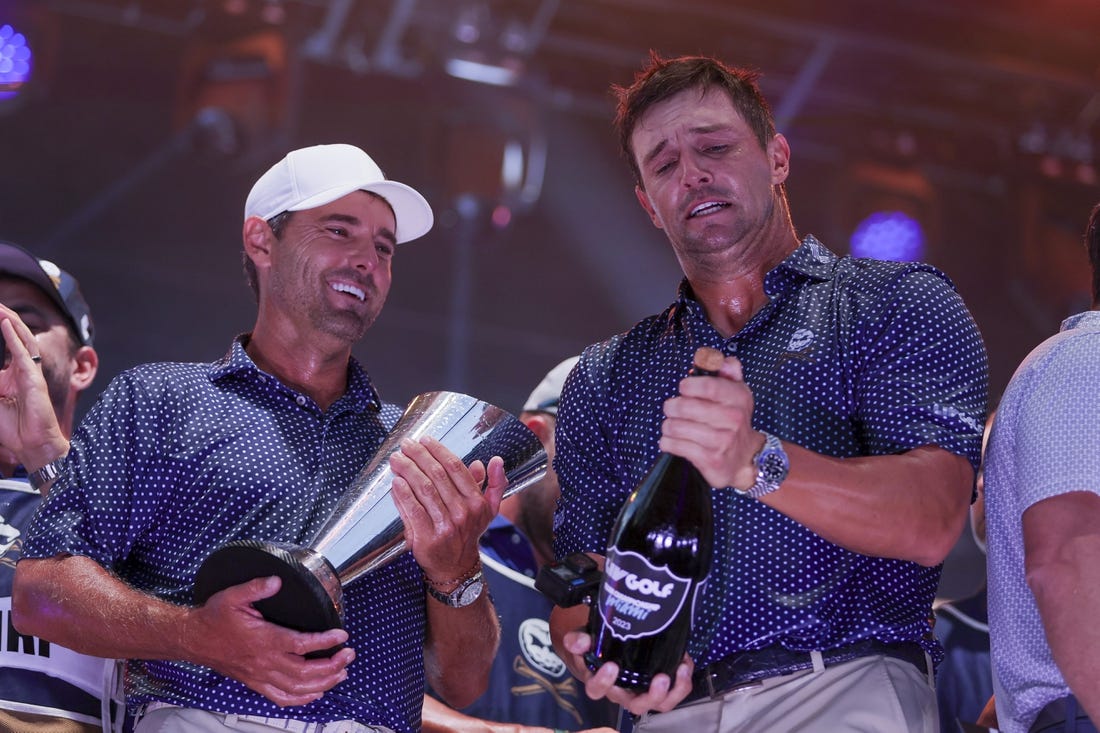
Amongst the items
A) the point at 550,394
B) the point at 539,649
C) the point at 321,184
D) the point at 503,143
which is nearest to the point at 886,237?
the point at 503,143

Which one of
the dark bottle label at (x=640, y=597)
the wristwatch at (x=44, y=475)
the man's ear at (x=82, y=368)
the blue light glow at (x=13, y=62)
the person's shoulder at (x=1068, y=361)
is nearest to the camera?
the dark bottle label at (x=640, y=597)

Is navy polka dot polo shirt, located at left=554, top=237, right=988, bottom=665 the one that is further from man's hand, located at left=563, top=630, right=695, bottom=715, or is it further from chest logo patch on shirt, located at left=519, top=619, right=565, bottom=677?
chest logo patch on shirt, located at left=519, top=619, right=565, bottom=677

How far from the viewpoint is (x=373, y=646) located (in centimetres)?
251

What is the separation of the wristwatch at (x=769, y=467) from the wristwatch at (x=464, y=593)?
920mm

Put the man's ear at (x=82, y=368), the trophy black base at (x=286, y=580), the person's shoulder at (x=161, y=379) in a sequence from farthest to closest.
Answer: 1. the man's ear at (x=82, y=368)
2. the person's shoulder at (x=161, y=379)
3. the trophy black base at (x=286, y=580)

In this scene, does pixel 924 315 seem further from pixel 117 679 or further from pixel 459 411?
pixel 117 679

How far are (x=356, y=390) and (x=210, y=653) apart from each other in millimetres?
831

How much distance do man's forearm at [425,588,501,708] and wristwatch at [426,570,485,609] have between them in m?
0.04

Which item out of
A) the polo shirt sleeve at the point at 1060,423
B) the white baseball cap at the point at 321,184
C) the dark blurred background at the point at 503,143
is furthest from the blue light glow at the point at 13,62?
the polo shirt sleeve at the point at 1060,423

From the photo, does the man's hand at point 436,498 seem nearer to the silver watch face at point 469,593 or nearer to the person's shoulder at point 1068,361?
the silver watch face at point 469,593

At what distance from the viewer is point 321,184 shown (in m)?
3.00

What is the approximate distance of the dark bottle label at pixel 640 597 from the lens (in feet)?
5.98

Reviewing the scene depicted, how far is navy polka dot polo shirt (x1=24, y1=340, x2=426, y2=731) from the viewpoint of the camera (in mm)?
2441

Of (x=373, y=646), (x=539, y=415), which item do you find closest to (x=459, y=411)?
(x=373, y=646)
